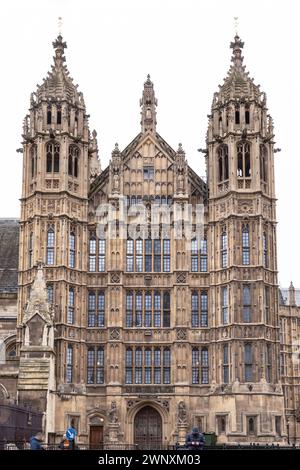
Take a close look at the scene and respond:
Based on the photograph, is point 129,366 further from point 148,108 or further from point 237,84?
point 237,84

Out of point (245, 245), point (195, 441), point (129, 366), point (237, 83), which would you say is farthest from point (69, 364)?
point (195, 441)

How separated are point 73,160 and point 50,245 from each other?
6432 mm

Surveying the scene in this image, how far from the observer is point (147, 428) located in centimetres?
5666

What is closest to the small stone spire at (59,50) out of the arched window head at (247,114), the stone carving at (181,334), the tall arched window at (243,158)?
the arched window head at (247,114)

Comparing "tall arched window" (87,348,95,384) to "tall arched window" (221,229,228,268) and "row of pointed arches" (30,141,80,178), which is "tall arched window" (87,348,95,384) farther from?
"row of pointed arches" (30,141,80,178)

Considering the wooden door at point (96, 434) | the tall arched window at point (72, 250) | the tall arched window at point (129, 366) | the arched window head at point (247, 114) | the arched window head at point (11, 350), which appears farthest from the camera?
the arched window head at point (11, 350)

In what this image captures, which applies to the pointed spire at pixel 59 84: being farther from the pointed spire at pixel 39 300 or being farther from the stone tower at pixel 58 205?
the pointed spire at pixel 39 300

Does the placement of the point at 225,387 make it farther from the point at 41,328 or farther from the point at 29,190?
the point at 29,190

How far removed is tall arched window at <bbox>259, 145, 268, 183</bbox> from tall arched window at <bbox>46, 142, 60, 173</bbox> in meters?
14.2

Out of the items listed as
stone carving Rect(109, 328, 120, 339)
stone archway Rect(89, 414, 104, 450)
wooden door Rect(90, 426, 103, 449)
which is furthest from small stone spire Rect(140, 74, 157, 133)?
wooden door Rect(90, 426, 103, 449)

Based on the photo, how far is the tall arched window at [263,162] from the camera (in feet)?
195

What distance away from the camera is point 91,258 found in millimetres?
59281

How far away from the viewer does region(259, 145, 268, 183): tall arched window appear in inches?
2345

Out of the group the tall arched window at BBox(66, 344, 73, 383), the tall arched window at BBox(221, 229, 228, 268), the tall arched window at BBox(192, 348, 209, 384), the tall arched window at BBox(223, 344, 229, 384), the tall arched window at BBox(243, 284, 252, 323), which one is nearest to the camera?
the tall arched window at BBox(223, 344, 229, 384)
